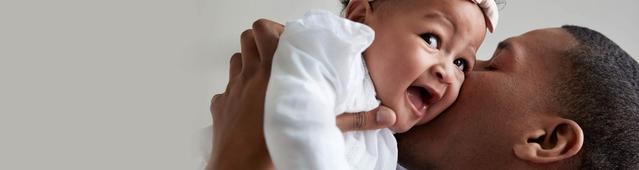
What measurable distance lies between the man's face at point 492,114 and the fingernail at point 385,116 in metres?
0.22

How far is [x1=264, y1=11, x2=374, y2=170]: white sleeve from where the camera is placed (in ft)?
2.48

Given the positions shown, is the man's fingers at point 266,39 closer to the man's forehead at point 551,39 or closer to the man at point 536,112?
the man at point 536,112

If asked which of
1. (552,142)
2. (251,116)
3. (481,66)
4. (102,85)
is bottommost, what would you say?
(552,142)

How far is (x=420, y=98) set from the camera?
968 mm

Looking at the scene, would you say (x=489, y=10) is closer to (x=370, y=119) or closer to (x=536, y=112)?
(x=536, y=112)

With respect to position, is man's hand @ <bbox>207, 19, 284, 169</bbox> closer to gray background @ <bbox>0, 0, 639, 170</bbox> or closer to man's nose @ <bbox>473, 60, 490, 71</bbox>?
gray background @ <bbox>0, 0, 639, 170</bbox>

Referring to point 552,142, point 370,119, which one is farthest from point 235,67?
point 552,142

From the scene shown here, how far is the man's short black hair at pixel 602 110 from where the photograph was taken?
1.04 metres

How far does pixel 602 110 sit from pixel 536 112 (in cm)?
10

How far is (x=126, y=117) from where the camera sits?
674mm

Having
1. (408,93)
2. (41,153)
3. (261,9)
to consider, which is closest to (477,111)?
(408,93)

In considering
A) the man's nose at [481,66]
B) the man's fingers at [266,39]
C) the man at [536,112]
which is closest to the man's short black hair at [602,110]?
the man at [536,112]

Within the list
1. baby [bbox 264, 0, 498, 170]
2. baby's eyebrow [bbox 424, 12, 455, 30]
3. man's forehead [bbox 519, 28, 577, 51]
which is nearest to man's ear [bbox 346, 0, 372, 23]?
baby [bbox 264, 0, 498, 170]

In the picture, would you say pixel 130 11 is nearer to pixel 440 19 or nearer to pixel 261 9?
pixel 440 19
